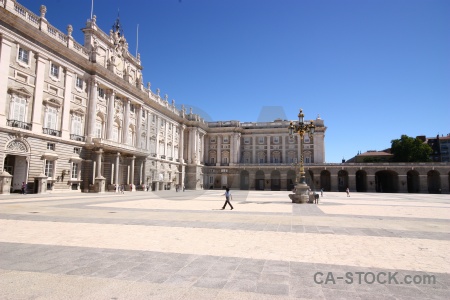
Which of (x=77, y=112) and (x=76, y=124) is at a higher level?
(x=77, y=112)

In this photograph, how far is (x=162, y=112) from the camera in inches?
2157

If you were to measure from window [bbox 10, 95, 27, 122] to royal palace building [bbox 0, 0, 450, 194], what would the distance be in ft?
0.30

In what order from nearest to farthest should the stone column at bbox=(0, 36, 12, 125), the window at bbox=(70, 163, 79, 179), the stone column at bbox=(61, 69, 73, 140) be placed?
the stone column at bbox=(0, 36, 12, 125) → the stone column at bbox=(61, 69, 73, 140) → the window at bbox=(70, 163, 79, 179)

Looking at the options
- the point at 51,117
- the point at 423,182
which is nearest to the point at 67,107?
the point at 51,117

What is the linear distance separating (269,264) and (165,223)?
5.86m

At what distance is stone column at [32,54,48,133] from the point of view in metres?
27.4

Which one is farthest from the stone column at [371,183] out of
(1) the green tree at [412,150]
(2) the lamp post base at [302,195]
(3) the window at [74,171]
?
(3) the window at [74,171]

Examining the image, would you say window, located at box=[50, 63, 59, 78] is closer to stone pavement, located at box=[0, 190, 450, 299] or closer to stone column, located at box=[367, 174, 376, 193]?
stone pavement, located at box=[0, 190, 450, 299]

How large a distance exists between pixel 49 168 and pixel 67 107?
7.09 meters

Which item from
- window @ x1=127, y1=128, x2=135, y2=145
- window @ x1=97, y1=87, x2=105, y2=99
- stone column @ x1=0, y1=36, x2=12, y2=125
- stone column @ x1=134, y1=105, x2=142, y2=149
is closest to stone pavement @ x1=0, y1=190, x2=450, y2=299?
stone column @ x1=0, y1=36, x2=12, y2=125

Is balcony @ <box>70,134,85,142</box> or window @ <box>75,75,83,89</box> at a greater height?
window @ <box>75,75,83,89</box>

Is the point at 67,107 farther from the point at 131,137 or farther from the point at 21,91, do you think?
the point at 131,137

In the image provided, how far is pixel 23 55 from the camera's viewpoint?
26.7m

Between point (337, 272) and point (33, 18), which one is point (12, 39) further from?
point (337, 272)
